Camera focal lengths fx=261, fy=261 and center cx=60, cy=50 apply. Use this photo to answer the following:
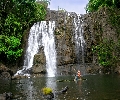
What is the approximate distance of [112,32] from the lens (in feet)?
137

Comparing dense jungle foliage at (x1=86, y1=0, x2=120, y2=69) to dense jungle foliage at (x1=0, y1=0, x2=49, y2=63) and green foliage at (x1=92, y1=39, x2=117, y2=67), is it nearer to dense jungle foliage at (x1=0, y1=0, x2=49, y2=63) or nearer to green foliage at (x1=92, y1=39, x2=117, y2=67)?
green foliage at (x1=92, y1=39, x2=117, y2=67)

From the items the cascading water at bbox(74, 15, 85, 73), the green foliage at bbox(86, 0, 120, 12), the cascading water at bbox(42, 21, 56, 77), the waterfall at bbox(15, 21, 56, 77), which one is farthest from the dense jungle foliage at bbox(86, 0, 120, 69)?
the waterfall at bbox(15, 21, 56, 77)

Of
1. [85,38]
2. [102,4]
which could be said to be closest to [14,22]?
[85,38]

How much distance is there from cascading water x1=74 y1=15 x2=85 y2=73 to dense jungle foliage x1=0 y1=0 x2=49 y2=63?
7.52 metres

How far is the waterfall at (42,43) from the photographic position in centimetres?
4128

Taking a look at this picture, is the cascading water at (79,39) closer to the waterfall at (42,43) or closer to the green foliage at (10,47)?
the waterfall at (42,43)

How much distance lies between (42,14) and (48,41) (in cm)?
869

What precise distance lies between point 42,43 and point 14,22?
231 inches

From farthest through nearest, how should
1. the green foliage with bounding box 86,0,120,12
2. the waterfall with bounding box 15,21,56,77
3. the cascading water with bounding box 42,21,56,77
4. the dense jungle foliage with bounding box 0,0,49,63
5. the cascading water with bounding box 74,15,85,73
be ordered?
the green foliage with bounding box 86,0,120,12 < the cascading water with bounding box 74,15,85,73 < the waterfall with bounding box 15,21,56,77 < the dense jungle foliage with bounding box 0,0,49,63 < the cascading water with bounding box 42,21,56,77

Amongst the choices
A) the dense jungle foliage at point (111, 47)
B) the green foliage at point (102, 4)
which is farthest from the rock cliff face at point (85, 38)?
the green foliage at point (102, 4)

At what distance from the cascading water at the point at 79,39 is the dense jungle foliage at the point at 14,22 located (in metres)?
7.52

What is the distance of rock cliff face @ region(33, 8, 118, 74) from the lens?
131ft

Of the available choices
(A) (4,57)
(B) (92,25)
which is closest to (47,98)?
(A) (4,57)

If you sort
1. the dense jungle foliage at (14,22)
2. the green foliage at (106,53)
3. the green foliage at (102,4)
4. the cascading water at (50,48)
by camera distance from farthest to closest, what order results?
the green foliage at (102,4) → the dense jungle foliage at (14,22) → the cascading water at (50,48) → the green foliage at (106,53)
